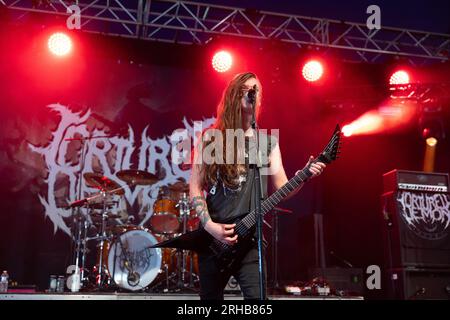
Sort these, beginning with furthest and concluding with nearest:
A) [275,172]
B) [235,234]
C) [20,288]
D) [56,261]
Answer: [56,261]
[20,288]
[275,172]
[235,234]

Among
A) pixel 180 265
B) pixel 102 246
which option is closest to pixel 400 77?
pixel 180 265

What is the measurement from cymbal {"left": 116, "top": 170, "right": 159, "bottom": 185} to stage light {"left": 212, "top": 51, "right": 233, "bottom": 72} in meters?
2.19

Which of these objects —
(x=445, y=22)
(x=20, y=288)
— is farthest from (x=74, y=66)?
(x=445, y=22)

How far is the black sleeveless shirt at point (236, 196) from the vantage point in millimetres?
2768

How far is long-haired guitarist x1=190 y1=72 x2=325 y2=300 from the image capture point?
2.63 meters

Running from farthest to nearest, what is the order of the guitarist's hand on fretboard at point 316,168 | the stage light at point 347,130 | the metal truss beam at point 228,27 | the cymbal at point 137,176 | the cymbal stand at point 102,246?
the stage light at point 347,130 < the metal truss beam at point 228,27 < the cymbal at point 137,176 < the cymbal stand at point 102,246 < the guitarist's hand on fretboard at point 316,168

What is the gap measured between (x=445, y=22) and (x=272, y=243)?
4459 millimetres

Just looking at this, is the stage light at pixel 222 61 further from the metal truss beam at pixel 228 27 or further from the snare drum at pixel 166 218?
the snare drum at pixel 166 218

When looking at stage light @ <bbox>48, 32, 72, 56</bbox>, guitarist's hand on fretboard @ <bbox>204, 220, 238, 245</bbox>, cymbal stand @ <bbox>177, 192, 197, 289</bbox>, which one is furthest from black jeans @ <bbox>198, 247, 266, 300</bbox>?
stage light @ <bbox>48, 32, 72, 56</bbox>

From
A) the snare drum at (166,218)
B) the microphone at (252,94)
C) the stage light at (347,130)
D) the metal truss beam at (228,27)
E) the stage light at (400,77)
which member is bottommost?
the snare drum at (166,218)

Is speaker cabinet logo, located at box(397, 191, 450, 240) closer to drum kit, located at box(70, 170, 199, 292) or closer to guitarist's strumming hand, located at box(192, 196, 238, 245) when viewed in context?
drum kit, located at box(70, 170, 199, 292)

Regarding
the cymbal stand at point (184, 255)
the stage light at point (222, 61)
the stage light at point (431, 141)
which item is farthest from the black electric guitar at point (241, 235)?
the stage light at point (431, 141)

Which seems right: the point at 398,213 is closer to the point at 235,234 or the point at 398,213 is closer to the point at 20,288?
the point at 235,234
